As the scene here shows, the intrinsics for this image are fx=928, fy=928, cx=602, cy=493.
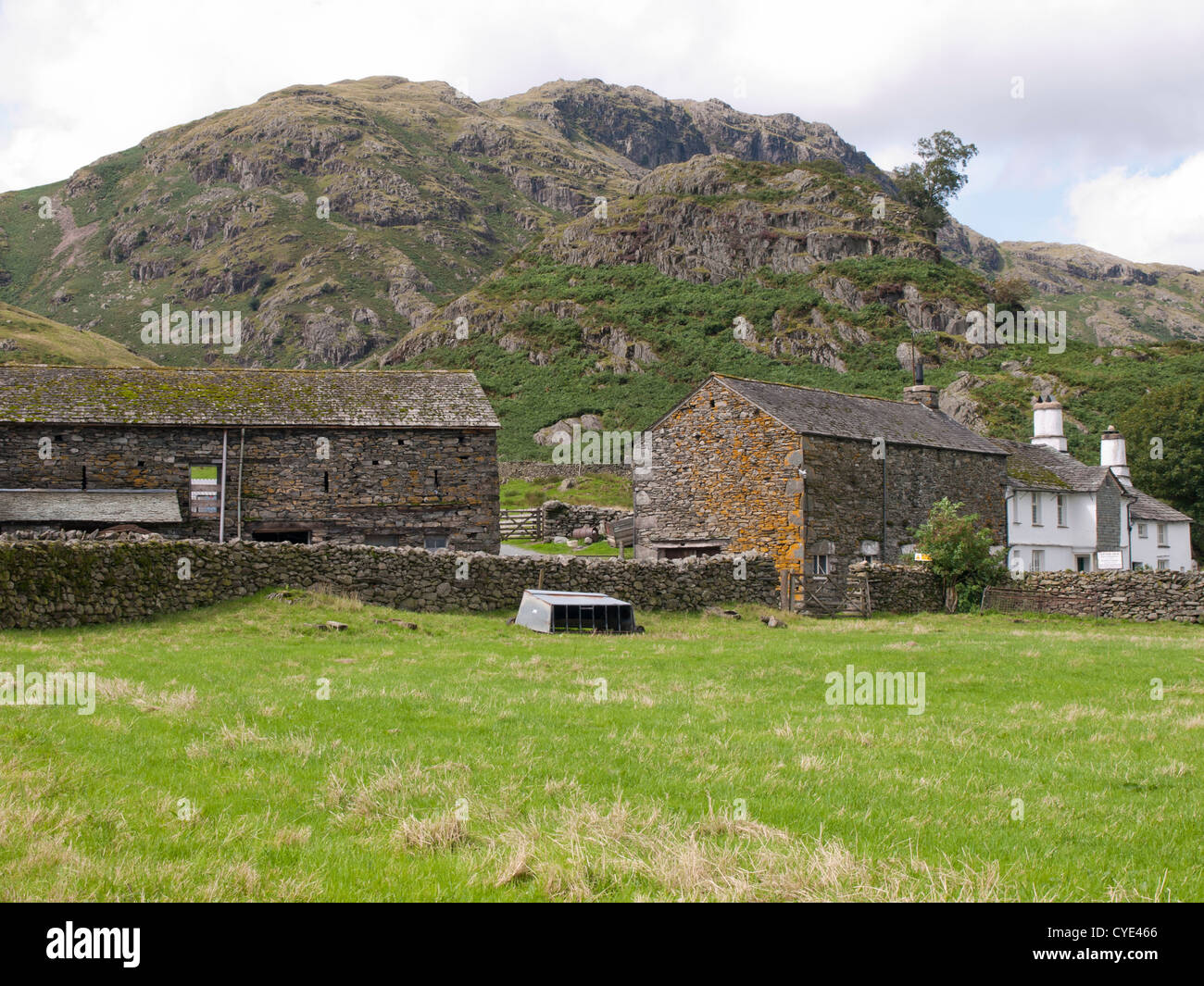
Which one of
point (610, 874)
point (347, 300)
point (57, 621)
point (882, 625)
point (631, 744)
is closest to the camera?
→ point (610, 874)

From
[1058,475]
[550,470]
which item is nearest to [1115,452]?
[1058,475]

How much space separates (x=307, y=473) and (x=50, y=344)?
8450 centimetres

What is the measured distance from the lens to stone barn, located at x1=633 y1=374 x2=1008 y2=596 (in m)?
34.1

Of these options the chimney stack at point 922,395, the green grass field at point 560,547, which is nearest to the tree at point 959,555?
the green grass field at point 560,547

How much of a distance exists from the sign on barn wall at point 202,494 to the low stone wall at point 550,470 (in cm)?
3214

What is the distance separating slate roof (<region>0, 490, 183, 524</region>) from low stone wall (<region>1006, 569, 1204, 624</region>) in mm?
30346

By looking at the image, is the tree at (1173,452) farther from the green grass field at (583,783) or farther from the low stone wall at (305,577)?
the green grass field at (583,783)

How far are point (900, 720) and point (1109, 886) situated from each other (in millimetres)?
6205

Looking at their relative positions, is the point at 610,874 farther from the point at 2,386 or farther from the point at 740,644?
the point at 2,386

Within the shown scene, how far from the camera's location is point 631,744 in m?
9.98

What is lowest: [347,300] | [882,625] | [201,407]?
[882,625]

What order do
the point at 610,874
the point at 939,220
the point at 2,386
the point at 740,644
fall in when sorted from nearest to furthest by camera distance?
the point at 610,874
the point at 740,644
the point at 2,386
the point at 939,220

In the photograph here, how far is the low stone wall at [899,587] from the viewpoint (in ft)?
107
